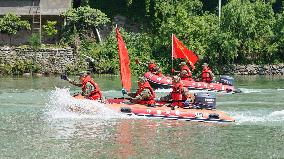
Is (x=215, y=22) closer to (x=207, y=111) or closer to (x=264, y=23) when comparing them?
(x=264, y=23)

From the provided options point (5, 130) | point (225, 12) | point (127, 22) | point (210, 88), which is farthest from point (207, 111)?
point (127, 22)

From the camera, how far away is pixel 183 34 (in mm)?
48562

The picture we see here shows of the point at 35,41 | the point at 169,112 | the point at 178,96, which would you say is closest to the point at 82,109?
the point at 169,112

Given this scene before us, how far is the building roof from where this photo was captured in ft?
162

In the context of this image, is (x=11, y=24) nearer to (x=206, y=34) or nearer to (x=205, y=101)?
(x=206, y=34)

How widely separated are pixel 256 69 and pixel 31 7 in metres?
16.5

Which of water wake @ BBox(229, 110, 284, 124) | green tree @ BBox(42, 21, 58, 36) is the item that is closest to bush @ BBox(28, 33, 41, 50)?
green tree @ BBox(42, 21, 58, 36)

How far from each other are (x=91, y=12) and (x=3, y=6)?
21.0 feet

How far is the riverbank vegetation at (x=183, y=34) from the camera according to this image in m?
48.3

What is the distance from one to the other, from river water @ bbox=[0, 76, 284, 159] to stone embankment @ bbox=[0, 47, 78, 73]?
701 inches

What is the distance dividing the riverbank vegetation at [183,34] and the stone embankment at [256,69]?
1.86 feet

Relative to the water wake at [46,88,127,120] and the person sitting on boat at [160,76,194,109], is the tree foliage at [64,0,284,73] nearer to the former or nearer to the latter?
the water wake at [46,88,127,120]

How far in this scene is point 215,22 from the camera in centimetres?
5044

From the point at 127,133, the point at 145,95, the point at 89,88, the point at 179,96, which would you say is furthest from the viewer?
the point at 89,88
